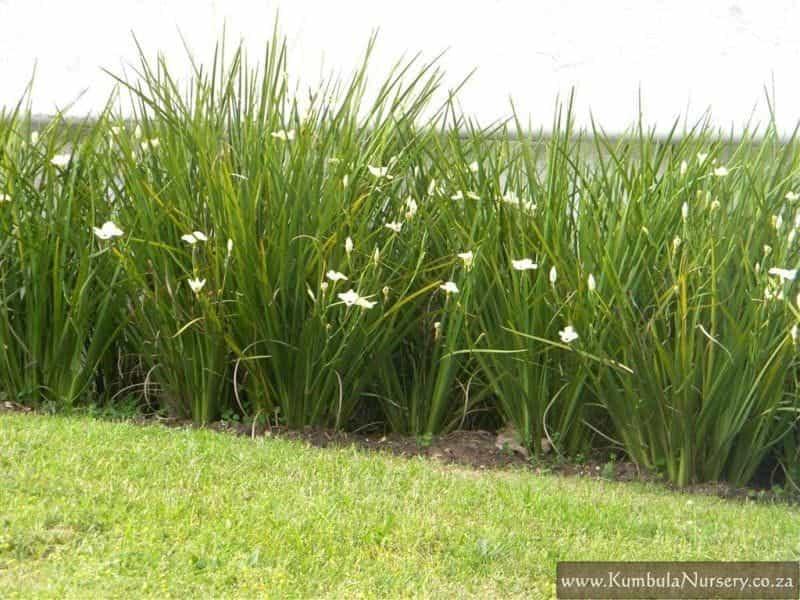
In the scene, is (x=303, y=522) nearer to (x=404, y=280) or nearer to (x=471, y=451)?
(x=471, y=451)

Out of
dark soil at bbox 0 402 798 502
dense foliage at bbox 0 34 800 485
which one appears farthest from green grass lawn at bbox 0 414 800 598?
dense foliage at bbox 0 34 800 485

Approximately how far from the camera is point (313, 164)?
4996 mm

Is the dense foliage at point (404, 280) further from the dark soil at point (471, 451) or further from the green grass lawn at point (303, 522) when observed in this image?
the green grass lawn at point (303, 522)

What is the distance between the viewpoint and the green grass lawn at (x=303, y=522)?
10.4 ft

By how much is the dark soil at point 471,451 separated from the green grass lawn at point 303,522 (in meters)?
0.21

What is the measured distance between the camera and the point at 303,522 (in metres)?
3.54

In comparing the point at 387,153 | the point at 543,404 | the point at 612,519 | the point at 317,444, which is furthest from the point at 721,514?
the point at 387,153

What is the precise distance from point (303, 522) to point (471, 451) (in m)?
1.59

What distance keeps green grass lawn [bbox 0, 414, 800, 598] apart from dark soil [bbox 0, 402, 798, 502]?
211 mm

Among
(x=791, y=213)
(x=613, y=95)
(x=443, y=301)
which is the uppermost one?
(x=613, y=95)

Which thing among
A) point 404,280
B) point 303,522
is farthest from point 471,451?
point 303,522

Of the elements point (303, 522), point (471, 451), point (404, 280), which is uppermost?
point (404, 280)

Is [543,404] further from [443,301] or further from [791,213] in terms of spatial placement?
[791,213]

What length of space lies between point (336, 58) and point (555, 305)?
295 cm
